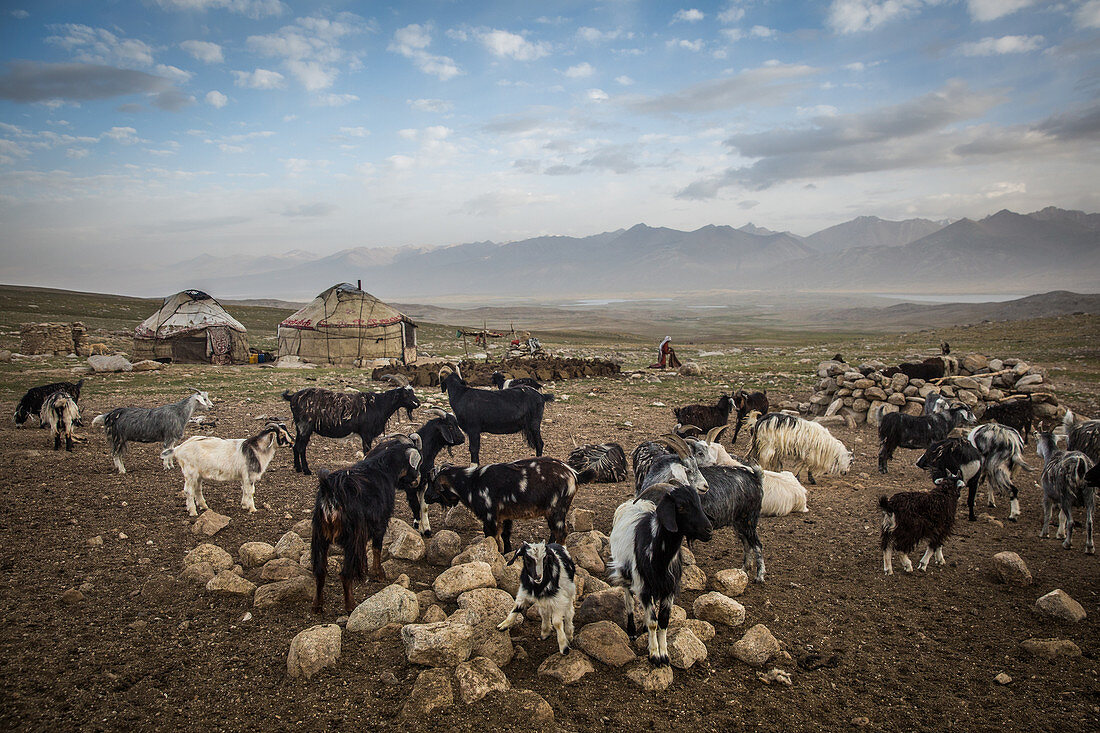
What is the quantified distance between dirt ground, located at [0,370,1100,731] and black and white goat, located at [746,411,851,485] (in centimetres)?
196

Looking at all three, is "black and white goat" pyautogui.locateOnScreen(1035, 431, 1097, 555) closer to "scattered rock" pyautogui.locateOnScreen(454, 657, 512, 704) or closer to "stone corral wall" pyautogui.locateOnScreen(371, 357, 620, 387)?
"scattered rock" pyautogui.locateOnScreen(454, 657, 512, 704)

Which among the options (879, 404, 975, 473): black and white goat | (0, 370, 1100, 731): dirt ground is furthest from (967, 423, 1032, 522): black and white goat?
(879, 404, 975, 473): black and white goat

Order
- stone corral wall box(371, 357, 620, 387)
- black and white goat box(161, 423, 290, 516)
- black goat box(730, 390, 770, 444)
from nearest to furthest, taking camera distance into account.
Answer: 1. black and white goat box(161, 423, 290, 516)
2. black goat box(730, 390, 770, 444)
3. stone corral wall box(371, 357, 620, 387)

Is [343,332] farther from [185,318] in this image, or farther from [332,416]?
[332,416]

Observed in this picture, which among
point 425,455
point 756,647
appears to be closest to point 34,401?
point 425,455

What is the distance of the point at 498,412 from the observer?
11148 mm

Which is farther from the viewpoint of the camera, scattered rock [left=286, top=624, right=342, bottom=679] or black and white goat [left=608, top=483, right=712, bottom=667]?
black and white goat [left=608, top=483, right=712, bottom=667]

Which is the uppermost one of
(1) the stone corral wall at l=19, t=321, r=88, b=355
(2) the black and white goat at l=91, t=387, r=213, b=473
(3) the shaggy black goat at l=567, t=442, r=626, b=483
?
(1) the stone corral wall at l=19, t=321, r=88, b=355

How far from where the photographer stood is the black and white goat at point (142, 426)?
9375mm

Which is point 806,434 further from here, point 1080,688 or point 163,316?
point 163,316

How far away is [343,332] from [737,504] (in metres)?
26.6

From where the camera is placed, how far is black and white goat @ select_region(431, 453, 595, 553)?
696 centimetres

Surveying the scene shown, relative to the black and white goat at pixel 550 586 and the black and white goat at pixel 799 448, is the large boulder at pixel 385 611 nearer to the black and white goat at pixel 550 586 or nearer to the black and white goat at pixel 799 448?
the black and white goat at pixel 550 586

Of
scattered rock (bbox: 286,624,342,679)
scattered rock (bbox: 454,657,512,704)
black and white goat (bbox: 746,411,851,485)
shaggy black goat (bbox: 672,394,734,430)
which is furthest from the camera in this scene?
shaggy black goat (bbox: 672,394,734,430)
